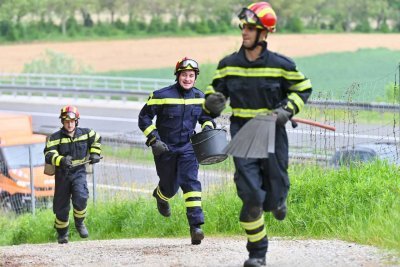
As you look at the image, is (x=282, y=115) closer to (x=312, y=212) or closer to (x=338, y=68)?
(x=312, y=212)

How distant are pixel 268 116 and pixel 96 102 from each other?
34.1 m

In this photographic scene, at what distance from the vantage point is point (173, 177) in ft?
35.7

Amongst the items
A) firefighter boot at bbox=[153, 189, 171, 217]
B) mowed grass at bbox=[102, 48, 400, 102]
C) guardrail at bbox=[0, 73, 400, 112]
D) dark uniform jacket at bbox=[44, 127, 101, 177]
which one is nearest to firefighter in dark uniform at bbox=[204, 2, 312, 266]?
firefighter boot at bbox=[153, 189, 171, 217]

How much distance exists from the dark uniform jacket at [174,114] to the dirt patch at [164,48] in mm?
45891

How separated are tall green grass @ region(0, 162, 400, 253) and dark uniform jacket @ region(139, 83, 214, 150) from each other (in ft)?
4.85

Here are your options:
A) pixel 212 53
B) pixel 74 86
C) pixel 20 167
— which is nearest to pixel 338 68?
pixel 212 53

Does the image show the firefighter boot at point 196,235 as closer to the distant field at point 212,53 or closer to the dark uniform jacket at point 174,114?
the dark uniform jacket at point 174,114

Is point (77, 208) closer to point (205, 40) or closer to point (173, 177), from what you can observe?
point (173, 177)

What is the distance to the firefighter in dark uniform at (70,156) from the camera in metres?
12.2

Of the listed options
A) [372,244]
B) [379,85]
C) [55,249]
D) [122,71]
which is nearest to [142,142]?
[379,85]

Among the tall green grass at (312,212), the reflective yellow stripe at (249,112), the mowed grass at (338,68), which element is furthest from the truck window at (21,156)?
the mowed grass at (338,68)

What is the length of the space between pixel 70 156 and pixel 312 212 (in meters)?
3.18

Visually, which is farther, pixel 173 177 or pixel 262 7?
pixel 173 177

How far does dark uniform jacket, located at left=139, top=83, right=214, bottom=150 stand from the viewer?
1061 cm
